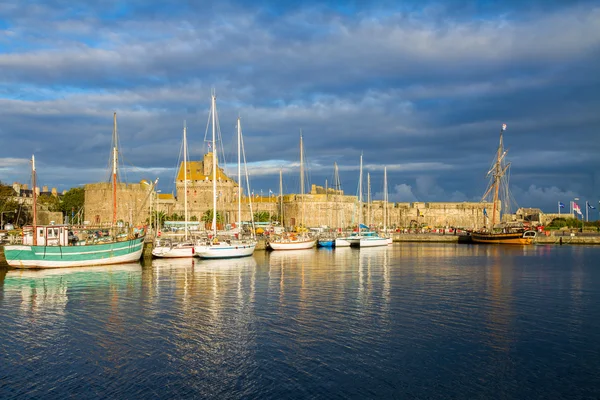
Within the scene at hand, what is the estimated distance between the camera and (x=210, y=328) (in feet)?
55.6

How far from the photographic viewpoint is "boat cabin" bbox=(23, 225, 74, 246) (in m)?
32.4

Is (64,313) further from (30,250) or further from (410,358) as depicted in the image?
(30,250)

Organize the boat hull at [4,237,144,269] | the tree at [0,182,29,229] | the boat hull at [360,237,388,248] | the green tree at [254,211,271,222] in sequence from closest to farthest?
the boat hull at [4,237,144,269] → the boat hull at [360,237,388,248] → the tree at [0,182,29,229] → the green tree at [254,211,271,222]

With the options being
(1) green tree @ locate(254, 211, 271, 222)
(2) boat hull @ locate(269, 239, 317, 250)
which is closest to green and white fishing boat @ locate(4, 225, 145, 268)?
(2) boat hull @ locate(269, 239, 317, 250)

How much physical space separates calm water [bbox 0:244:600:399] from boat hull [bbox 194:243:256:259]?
399 inches

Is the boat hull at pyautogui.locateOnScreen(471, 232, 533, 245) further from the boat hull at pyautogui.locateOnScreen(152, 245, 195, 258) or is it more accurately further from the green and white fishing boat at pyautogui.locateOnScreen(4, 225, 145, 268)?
the green and white fishing boat at pyautogui.locateOnScreen(4, 225, 145, 268)

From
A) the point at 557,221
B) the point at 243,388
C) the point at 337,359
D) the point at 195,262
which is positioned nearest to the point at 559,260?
the point at 195,262

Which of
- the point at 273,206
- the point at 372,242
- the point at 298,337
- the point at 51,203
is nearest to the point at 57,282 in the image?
the point at 298,337

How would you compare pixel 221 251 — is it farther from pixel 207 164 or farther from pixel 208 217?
pixel 207 164

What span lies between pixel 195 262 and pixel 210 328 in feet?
68.9

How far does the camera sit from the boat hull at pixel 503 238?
62919mm

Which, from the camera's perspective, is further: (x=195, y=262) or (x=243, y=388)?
(x=195, y=262)

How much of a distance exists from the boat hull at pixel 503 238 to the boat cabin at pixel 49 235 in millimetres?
46312

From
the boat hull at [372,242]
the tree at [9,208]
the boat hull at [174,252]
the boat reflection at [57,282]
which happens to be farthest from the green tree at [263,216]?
the boat reflection at [57,282]
